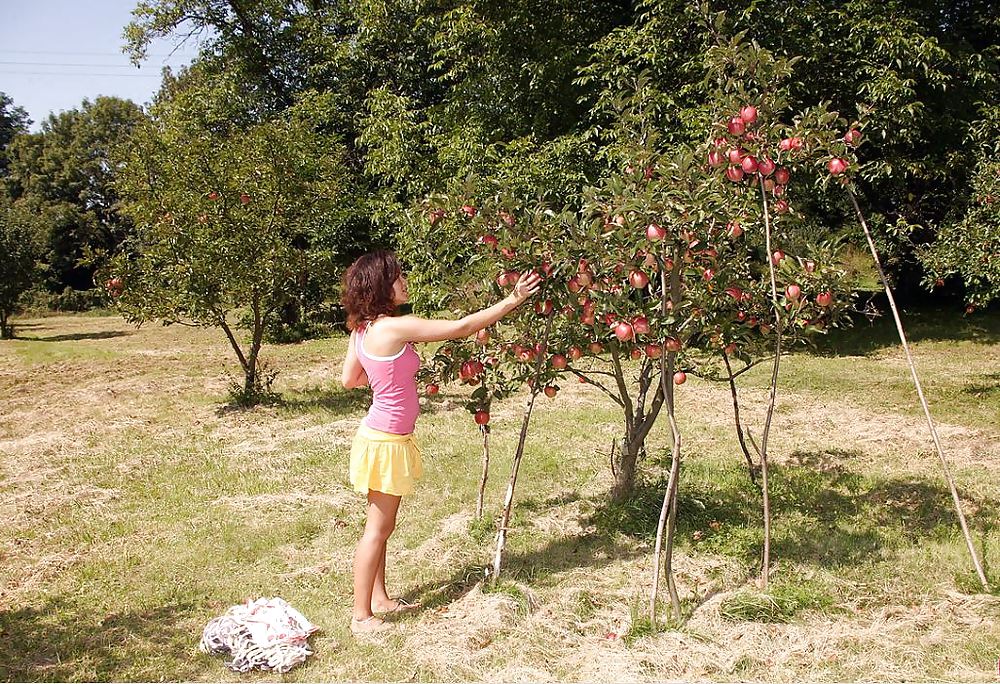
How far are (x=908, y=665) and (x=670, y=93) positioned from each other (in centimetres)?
896

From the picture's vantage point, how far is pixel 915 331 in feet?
46.0

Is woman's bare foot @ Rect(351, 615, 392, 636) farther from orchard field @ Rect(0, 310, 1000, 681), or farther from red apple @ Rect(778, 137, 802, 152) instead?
red apple @ Rect(778, 137, 802, 152)

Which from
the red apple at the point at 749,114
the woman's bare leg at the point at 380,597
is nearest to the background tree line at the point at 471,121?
the red apple at the point at 749,114

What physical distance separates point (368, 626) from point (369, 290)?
151 cm

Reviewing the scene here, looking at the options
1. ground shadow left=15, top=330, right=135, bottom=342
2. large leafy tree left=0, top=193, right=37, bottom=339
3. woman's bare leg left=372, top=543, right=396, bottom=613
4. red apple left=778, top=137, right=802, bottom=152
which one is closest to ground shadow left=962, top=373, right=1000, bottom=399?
red apple left=778, top=137, right=802, bottom=152

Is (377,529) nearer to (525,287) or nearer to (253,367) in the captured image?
(525,287)

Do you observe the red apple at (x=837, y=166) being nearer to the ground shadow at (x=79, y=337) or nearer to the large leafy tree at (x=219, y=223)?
the large leafy tree at (x=219, y=223)

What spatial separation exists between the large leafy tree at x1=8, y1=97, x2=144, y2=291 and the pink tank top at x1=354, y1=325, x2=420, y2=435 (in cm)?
3064

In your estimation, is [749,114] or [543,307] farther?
[543,307]

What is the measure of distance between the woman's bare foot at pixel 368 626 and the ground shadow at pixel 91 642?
64 centimetres

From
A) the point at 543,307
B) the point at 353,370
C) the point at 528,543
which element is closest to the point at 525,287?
→ the point at 543,307

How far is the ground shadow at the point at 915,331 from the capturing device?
12461 mm

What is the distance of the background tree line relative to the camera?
8.65 meters

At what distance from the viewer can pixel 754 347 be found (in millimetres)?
4324
